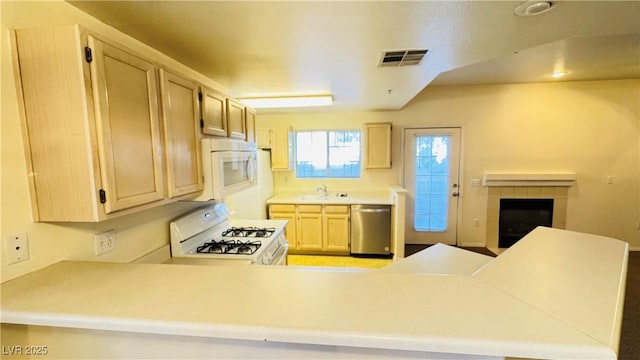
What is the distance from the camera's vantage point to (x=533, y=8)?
1280 mm

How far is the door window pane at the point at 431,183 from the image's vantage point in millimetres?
4242

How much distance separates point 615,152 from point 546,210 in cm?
125

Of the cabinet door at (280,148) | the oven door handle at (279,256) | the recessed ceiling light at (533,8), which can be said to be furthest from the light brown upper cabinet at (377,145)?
the recessed ceiling light at (533,8)

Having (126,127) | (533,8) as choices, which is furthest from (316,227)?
(533,8)

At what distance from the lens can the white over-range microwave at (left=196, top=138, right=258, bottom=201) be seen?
5.86 ft

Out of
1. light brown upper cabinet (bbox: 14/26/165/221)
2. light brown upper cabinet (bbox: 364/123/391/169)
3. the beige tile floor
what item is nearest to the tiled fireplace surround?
light brown upper cabinet (bbox: 364/123/391/169)

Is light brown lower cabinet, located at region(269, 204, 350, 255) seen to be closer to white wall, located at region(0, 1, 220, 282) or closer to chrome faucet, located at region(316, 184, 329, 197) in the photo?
chrome faucet, located at region(316, 184, 329, 197)

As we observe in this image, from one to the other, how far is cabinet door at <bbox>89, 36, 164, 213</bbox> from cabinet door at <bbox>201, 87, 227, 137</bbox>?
1.51 feet

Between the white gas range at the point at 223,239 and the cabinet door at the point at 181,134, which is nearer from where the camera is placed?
the cabinet door at the point at 181,134

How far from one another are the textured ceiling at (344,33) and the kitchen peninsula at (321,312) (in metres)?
1.21

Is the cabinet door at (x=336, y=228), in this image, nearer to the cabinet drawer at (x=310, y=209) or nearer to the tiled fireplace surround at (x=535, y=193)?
the cabinet drawer at (x=310, y=209)

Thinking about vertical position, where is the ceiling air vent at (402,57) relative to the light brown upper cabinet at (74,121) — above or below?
above

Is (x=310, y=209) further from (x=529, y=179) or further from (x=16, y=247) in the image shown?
(x=529, y=179)

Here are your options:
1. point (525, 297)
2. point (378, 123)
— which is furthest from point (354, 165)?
point (525, 297)
